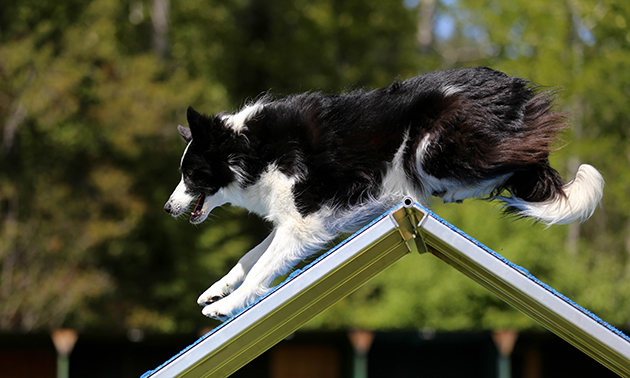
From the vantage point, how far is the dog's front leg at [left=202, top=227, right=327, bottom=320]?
11.2ft

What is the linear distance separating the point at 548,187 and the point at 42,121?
15966 mm

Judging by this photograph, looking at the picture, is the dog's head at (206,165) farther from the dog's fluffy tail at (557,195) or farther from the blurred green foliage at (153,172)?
the blurred green foliage at (153,172)

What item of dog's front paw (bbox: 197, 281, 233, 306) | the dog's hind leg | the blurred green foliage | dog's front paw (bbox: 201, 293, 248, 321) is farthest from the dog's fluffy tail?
the blurred green foliage

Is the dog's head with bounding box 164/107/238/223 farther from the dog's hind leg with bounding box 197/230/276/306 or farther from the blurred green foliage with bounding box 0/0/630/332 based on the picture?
the blurred green foliage with bounding box 0/0/630/332

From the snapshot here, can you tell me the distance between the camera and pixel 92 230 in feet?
57.5

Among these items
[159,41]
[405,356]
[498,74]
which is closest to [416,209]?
[498,74]

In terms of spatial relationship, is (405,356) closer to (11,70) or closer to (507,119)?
(507,119)

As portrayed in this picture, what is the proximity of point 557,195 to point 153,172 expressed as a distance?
16.9 metres

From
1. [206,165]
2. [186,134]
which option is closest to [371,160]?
[206,165]

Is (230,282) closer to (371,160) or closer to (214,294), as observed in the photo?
(214,294)

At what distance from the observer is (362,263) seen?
3.04 metres

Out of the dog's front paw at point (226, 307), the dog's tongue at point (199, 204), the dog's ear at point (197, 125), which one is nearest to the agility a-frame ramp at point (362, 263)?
the dog's front paw at point (226, 307)

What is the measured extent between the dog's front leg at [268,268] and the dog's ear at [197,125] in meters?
0.73

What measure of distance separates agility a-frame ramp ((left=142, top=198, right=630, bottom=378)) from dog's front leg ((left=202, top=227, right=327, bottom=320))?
0.41m
